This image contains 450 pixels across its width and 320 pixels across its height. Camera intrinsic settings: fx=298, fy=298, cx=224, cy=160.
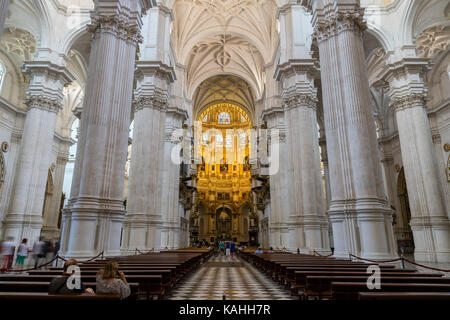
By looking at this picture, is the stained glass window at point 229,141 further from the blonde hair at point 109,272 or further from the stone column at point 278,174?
the blonde hair at point 109,272

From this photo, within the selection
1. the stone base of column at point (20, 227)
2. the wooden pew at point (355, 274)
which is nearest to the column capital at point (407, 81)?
the wooden pew at point (355, 274)

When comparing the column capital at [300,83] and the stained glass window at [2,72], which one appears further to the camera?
the stained glass window at [2,72]

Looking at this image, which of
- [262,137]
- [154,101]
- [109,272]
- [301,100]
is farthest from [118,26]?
[262,137]

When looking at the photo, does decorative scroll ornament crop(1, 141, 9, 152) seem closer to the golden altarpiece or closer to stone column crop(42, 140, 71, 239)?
stone column crop(42, 140, 71, 239)

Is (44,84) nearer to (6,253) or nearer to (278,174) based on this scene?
(6,253)

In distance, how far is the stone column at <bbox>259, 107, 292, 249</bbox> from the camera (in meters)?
20.7

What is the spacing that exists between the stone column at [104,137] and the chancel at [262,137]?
45mm

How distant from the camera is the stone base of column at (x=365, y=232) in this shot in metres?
8.02

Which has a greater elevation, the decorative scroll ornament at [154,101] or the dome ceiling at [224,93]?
the dome ceiling at [224,93]

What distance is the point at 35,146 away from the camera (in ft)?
51.5

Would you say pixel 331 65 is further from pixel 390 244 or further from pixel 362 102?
pixel 390 244

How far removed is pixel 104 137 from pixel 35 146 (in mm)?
9115

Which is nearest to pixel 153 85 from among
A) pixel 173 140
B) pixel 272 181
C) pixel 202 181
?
pixel 173 140

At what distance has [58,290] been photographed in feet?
10.3
